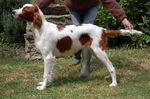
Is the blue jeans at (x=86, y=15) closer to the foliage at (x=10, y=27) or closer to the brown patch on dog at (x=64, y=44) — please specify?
the brown patch on dog at (x=64, y=44)

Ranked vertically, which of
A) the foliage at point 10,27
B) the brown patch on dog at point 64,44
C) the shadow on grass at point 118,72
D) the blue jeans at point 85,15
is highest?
the blue jeans at point 85,15

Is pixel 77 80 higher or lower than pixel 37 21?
lower

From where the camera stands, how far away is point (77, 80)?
509 centimetres

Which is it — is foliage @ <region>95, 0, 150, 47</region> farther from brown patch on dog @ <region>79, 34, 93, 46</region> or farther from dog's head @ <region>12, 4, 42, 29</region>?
dog's head @ <region>12, 4, 42, 29</region>

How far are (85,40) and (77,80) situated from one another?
839mm

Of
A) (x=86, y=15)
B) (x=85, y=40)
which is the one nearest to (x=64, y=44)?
(x=85, y=40)

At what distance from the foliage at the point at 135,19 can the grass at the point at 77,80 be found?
0.51m

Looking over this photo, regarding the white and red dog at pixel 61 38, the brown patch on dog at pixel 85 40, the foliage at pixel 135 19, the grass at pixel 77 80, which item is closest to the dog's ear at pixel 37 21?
the white and red dog at pixel 61 38

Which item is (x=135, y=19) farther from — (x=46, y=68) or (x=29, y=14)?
(x=29, y=14)

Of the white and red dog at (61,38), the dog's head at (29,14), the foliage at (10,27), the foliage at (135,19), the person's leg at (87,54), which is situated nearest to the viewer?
the dog's head at (29,14)

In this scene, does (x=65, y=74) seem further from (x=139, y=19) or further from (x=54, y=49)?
(x=139, y=19)

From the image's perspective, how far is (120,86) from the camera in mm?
4637

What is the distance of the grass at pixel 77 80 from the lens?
428cm

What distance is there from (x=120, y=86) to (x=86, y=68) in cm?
89
